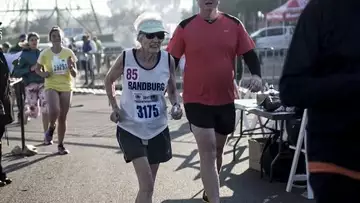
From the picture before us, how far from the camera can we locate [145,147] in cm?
488

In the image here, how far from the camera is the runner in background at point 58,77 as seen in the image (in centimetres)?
931

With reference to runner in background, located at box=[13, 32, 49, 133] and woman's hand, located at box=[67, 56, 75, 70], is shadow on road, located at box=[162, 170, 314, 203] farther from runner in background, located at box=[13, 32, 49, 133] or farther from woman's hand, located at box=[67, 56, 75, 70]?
runner in background, located at box=[13, 32, 49, 133]

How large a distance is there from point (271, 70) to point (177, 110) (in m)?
13.0

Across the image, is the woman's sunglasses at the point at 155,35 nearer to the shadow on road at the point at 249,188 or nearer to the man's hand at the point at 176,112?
the man's hand at the point at 176,112

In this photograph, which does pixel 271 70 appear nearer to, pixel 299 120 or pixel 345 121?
pixel 299 120

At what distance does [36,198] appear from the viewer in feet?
22.1

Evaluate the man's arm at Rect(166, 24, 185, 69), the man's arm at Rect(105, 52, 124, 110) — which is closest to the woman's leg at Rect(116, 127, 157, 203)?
the man's arm at Rect(105, 52, 124, 110)

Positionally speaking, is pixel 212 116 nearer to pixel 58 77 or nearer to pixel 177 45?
pixel 177 45

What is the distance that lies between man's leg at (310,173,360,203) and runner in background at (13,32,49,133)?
8.81 metres

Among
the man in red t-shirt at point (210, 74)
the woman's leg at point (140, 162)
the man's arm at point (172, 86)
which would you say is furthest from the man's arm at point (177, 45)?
the woman's leg at point (140, 162)

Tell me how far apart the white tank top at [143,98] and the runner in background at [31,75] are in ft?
19.9

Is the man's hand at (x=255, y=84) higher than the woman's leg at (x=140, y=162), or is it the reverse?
the man's hand at (x=255, y=84)

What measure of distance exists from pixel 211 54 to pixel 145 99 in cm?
79

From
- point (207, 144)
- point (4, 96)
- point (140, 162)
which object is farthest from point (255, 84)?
point (4, 96)
